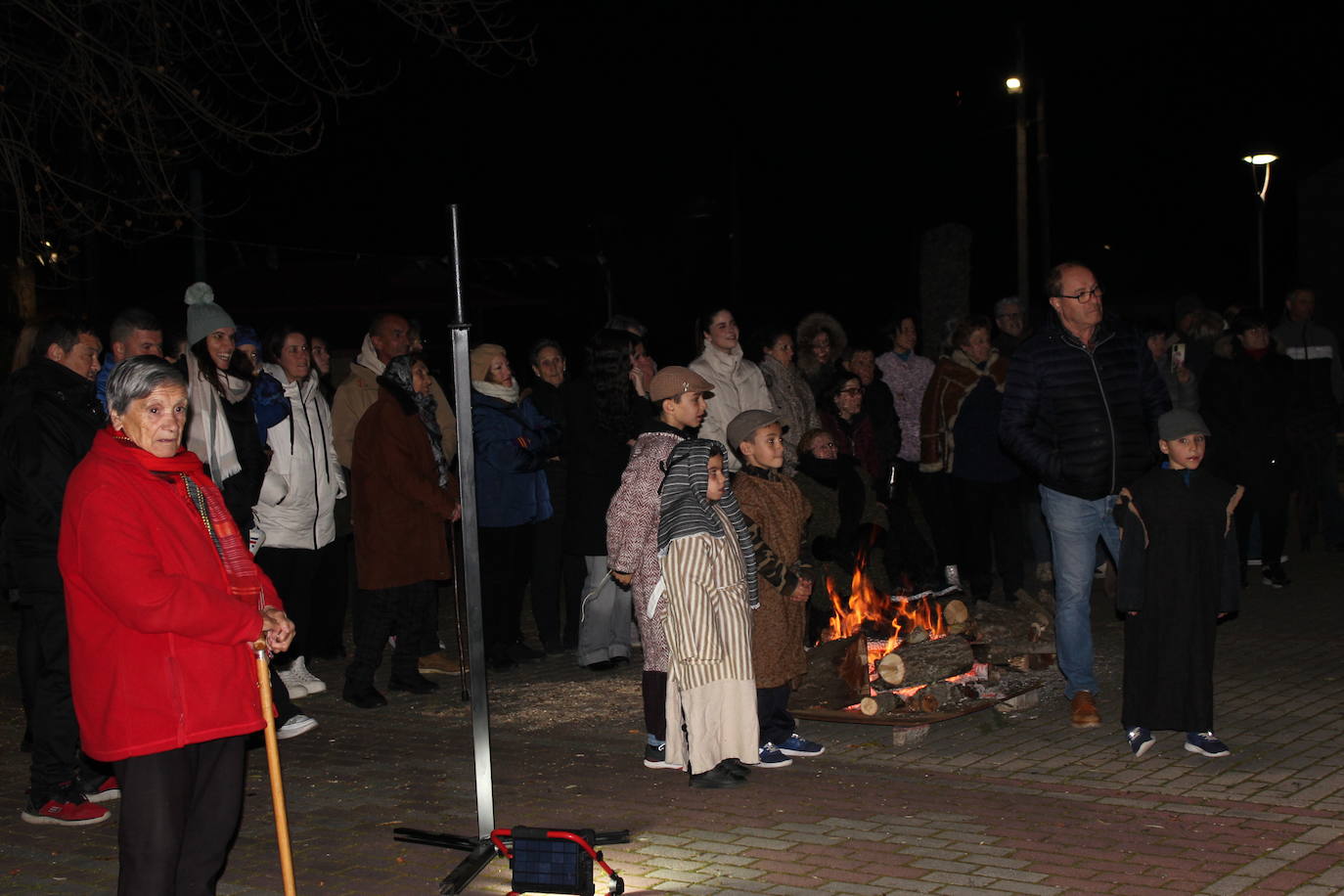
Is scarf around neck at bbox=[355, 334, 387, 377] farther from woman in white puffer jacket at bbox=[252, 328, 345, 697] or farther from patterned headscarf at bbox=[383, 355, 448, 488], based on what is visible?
patterned headscarf at bbox=[383, 355, 448, 488]

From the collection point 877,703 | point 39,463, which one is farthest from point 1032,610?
point 39,463

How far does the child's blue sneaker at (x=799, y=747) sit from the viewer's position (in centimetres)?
773

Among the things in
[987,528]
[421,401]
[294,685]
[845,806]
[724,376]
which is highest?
[724,376]

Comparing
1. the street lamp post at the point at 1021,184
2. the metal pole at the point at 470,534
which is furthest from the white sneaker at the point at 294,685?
the street lamp post at the point at 1021,184

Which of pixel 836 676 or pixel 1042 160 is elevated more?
pixel 1042 160

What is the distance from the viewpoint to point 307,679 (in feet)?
31.7

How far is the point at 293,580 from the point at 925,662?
3.82m

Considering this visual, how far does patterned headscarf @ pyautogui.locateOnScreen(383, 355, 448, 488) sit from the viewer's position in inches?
372

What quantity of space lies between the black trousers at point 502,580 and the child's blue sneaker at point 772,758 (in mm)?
3037

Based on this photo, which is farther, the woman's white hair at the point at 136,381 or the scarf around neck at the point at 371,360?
the scarf around neck at the point at 371,360

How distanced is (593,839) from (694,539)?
5.60ft

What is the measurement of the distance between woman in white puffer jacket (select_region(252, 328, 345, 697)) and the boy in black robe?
15.6 feet

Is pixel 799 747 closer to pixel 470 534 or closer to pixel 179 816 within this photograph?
pixel 470 534

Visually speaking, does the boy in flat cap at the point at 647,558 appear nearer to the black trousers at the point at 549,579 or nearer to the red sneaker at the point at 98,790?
the red sneaker at the point at 98,790
